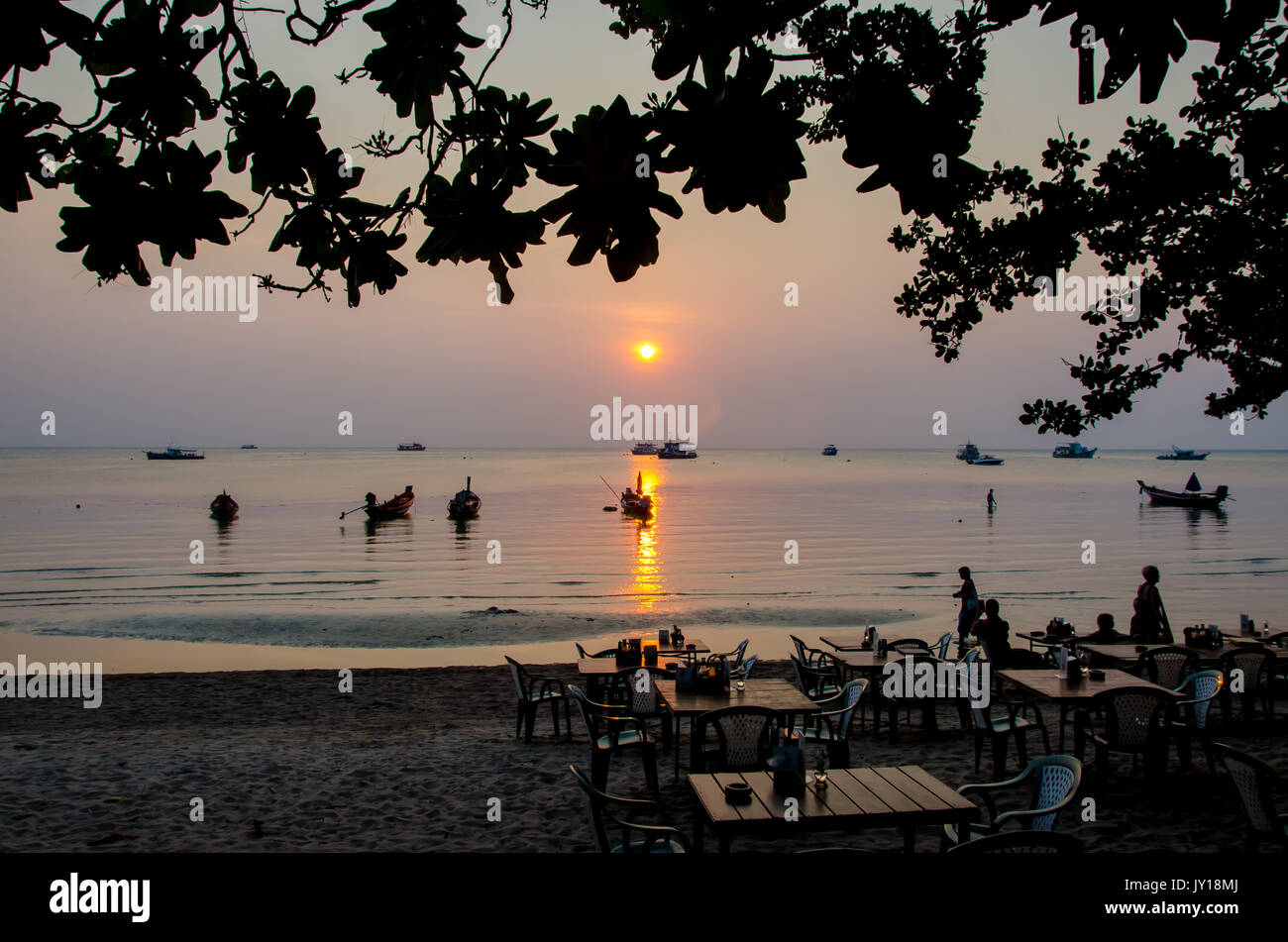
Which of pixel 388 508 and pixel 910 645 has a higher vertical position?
pixel 388 508

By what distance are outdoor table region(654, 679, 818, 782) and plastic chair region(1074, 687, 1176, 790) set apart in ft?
7.66

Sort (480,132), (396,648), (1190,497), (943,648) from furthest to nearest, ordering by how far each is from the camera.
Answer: (1190,497), (396,648), (943,648), (480,132)

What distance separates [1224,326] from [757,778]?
5681 millimetres

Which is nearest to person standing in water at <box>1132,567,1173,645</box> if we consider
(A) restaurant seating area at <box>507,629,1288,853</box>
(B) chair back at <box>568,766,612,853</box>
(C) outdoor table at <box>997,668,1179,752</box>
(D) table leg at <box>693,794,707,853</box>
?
(A) restaurant seating area at <box>507,629,1288,853</box>

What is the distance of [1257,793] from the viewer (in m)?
4.50

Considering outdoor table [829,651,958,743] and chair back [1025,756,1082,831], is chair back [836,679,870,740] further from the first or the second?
chair back [1025,756,1082,831]

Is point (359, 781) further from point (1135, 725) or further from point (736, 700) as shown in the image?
point (1135, 725)

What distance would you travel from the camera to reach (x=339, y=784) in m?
7.48

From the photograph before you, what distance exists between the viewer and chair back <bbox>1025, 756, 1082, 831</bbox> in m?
4.74

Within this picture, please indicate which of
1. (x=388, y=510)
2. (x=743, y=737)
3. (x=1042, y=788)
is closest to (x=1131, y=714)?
(x=1042, y=788)

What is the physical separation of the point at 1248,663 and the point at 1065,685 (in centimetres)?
288
